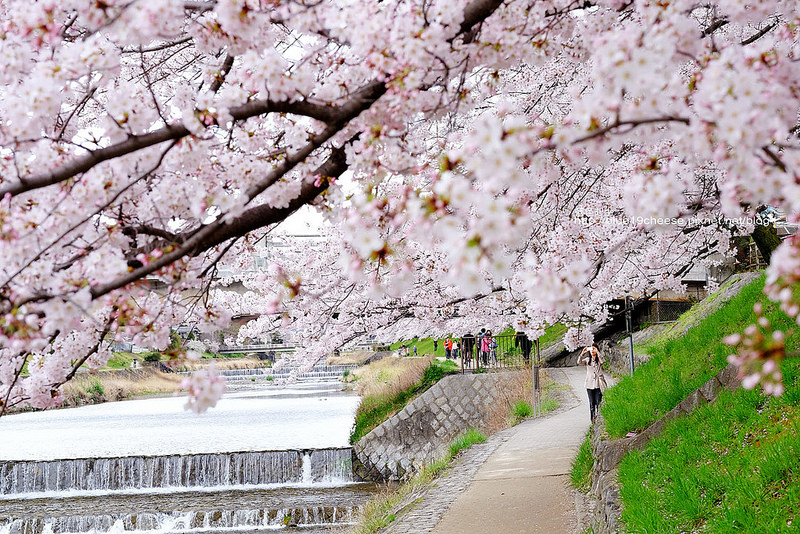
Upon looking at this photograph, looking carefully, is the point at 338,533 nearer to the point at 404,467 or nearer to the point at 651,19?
the point at 404,467

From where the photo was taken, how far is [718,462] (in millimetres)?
4926

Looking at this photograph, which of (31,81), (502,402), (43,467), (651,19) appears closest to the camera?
(651,19)

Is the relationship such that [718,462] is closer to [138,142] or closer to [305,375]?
[138,142]

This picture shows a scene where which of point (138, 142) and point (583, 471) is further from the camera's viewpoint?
point (583, 471)

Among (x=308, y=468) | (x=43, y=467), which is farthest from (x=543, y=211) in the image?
(x=43, y=467)

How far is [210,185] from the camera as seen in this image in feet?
9.53

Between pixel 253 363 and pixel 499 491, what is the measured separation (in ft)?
155

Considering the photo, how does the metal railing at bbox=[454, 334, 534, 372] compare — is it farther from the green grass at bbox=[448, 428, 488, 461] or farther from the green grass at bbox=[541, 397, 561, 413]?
the green grass at bbox=[448, 428, 488, 461]

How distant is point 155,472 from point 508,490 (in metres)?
10.3

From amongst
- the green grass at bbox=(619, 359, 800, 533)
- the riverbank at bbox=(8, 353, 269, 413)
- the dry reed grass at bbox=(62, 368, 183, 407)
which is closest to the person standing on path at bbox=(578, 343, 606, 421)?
the green grass at bbox=(619, 359, 800, 533)

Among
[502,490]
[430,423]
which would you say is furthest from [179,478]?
[502,490]

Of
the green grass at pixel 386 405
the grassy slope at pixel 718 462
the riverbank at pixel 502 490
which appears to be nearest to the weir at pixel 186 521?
the riverbank at pixel 502 490

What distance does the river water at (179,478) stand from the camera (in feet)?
42.0

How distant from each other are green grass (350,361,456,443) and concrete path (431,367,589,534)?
614 cm
